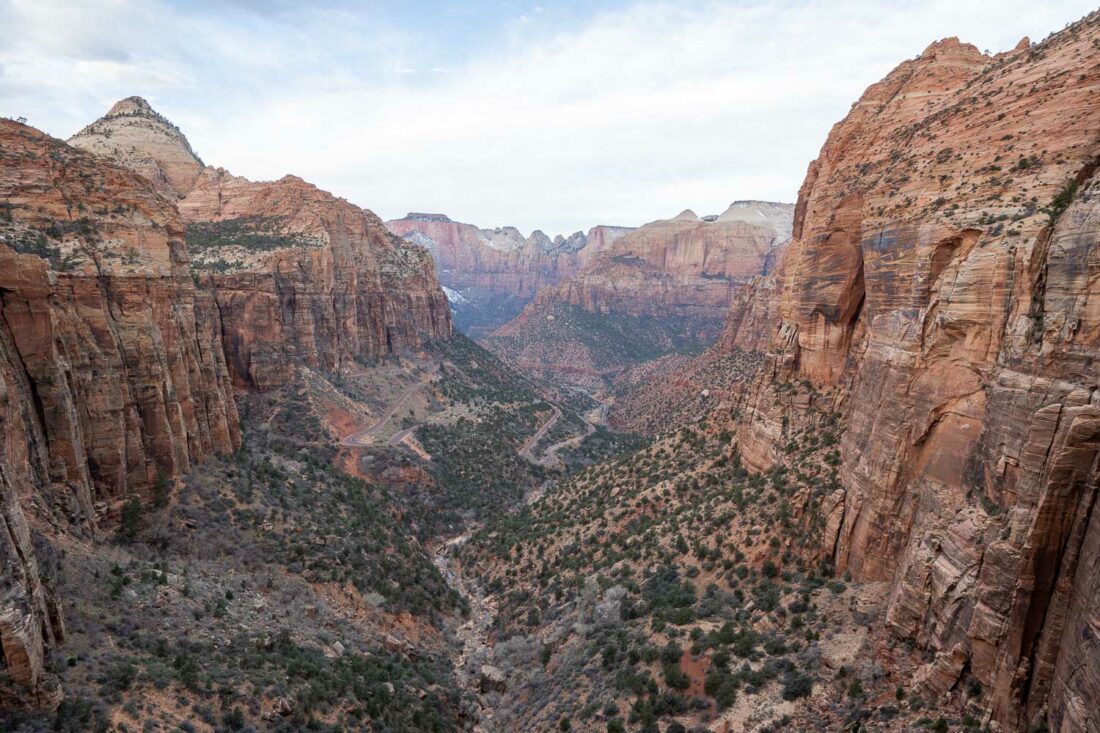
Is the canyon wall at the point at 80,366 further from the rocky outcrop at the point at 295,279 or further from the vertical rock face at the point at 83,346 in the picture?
the rocky outcrop at the point at 295,279

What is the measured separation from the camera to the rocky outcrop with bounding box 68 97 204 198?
233 ft

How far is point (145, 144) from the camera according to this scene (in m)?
76.2

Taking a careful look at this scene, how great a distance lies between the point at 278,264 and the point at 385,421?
21.2 m

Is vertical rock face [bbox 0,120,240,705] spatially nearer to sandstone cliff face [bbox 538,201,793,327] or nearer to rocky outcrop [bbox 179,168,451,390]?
rocky outcrop [bbox 179,168,451,390]

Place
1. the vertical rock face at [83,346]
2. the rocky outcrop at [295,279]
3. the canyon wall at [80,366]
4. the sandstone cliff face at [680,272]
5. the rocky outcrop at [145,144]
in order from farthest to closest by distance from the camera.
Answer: the sandstone cliff face at [680,272], the rocky outcrop at [145,144], the rocky outcrop at [295,279], the vertical rock face at [83,346], the canyon wall at [80,366]

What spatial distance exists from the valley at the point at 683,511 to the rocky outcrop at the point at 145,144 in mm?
42113

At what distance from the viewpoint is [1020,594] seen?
47.6 ft

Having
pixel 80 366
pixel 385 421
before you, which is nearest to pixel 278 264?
pixel 385 421

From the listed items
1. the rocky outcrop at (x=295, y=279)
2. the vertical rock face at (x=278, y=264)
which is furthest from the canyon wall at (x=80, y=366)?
the vertical rock face at (x=278, y=264)

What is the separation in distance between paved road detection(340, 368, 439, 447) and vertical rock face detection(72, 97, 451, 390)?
6.95 meters

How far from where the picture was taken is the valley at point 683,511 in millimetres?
15359

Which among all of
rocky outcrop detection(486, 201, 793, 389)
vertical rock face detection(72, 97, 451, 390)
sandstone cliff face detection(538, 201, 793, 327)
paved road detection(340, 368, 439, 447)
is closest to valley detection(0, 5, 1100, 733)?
paved road detection(340, 368, 439, 447)

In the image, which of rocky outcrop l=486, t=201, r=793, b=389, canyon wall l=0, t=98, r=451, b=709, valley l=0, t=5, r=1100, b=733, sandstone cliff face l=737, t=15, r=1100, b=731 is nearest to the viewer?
sandstone cliff face l=737, t=15, r=1100, b=731

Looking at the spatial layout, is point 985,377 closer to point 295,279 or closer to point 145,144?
point 295,279
